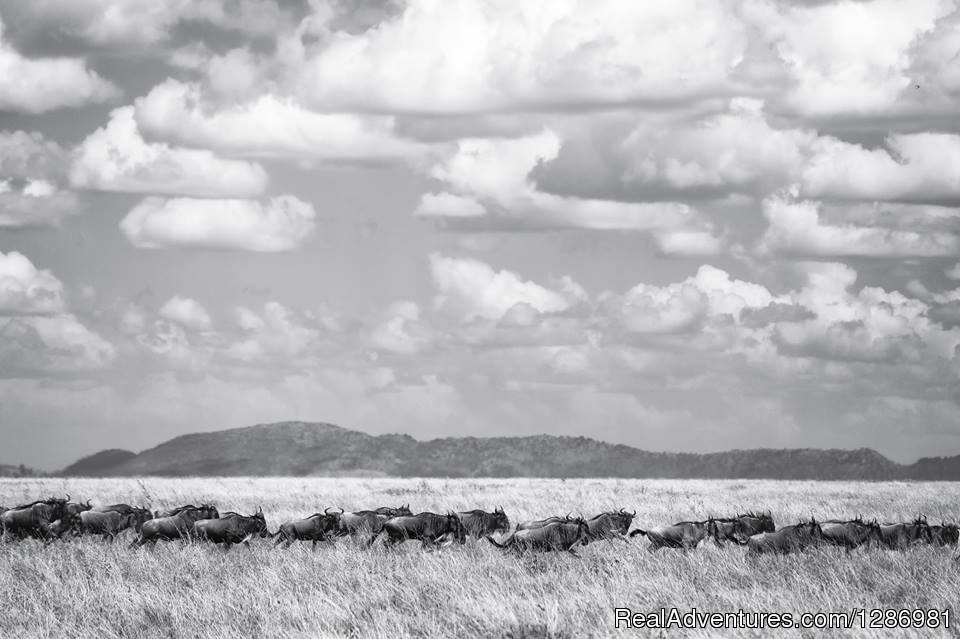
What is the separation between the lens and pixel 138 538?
66.1 ft

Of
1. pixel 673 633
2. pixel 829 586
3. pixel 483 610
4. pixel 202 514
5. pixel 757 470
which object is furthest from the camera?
pixel 757 470

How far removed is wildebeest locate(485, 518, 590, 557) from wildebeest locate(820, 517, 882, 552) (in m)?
4.49

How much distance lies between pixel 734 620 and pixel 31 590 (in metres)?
9.88

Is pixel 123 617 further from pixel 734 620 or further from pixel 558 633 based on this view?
Answer: pixel 734 620

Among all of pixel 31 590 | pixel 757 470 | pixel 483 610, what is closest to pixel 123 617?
pixel 31 590

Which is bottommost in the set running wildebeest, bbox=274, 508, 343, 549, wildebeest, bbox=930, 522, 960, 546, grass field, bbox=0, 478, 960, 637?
grass field, bbox=0, 478, 960, 637

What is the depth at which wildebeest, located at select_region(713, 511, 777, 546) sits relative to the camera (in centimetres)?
1966

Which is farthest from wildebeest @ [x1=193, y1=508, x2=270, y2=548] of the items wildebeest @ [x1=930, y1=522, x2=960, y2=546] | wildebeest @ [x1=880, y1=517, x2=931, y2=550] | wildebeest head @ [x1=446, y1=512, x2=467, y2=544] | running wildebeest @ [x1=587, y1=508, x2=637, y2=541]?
wildebeest @ [x1=930, y1=522, x2=960, y2=546]

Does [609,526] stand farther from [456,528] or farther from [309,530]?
[309,530]

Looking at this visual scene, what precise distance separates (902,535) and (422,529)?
8.80 m

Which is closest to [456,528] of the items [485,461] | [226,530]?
[226,530]

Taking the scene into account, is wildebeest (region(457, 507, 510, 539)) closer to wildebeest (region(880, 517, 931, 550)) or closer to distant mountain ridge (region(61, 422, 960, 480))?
wildebeest (region(880, 517, 931, 550))

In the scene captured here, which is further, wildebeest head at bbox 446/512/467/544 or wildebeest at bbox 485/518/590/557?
wildebeest head at bbox 446/512/467/544

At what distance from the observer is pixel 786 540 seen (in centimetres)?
1844
